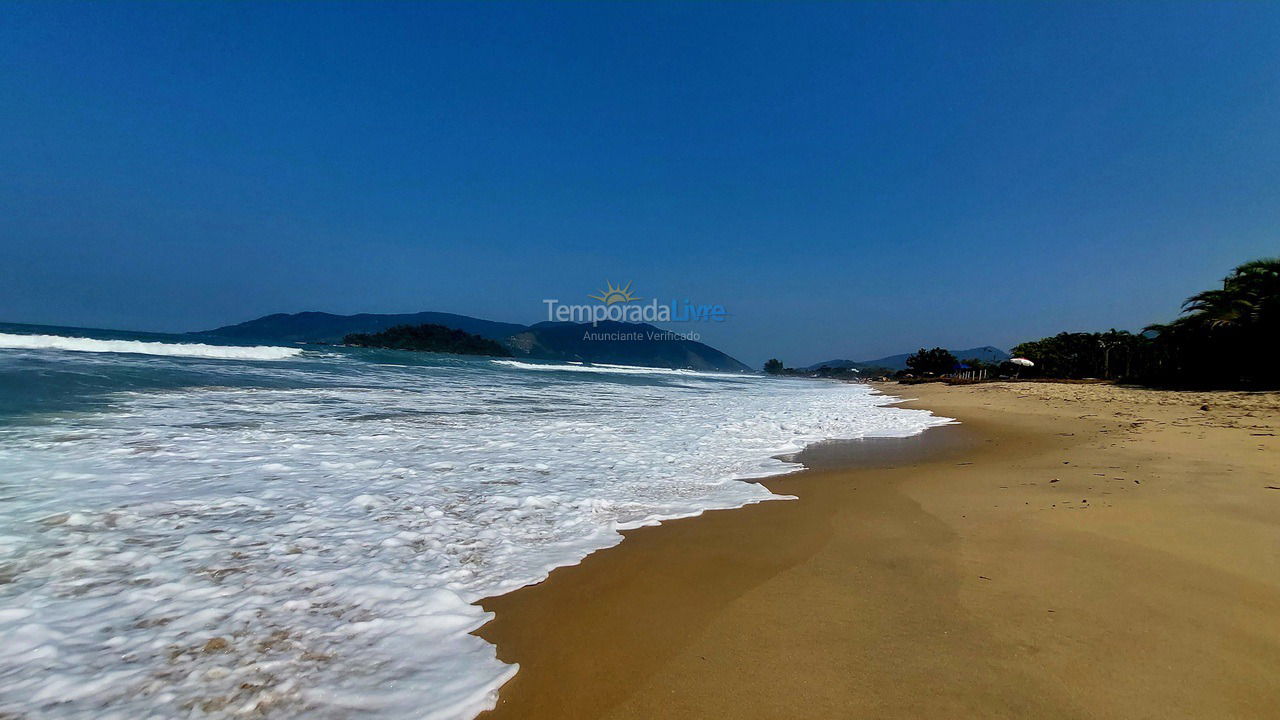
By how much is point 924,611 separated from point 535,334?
5633 inches

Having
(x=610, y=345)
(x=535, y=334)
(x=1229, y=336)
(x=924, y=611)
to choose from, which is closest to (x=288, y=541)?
(x=924, y=611)

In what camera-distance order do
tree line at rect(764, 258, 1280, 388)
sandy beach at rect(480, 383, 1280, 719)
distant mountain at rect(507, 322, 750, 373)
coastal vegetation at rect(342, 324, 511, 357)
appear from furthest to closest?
distant mountain at rect(507, 322, 750, 373)
coastal vegetation at rect(342, 324, 511, 357)
tree line at rect(764, 258, 1280, 388)
sandy beach at rect(480, 383, 1280, 719)

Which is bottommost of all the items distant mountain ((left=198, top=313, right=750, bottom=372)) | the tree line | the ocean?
the ocean

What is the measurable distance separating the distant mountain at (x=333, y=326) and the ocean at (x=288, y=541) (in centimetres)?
12699

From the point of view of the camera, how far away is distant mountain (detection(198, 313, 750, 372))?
132 metres

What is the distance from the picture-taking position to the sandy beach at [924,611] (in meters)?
1.53

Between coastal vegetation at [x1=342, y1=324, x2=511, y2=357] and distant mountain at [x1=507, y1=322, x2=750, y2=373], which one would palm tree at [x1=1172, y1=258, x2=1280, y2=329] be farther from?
distant mountain at [x1=507, y1=322, x2=750, y2=373]

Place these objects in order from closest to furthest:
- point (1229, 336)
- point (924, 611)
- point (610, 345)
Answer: point (924, 611)
point (1229, 336)
point (610, 345)

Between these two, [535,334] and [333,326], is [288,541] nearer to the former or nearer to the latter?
[535,334]

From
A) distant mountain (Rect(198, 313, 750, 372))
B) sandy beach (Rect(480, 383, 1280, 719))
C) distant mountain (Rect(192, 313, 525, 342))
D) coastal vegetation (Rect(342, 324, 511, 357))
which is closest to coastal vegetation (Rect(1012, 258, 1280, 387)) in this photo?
sandy beach (Rect(480, 383, 1280, 719))

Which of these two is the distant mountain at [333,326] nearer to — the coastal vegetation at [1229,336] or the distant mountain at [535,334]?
the distant mountain at [535,334]

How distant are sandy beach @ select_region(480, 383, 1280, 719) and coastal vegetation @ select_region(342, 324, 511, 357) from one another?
3103 inches

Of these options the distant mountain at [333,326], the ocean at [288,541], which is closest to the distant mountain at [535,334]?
the distant mountain at [333,326]

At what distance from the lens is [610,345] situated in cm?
16750
